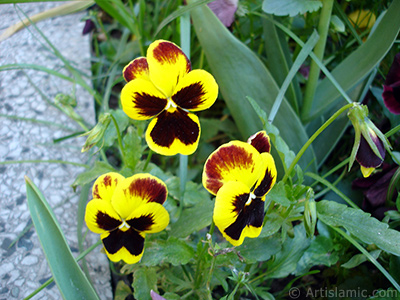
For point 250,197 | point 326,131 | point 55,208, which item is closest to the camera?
point 250,197

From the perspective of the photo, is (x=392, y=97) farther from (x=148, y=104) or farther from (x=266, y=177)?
(x=148, y=104)

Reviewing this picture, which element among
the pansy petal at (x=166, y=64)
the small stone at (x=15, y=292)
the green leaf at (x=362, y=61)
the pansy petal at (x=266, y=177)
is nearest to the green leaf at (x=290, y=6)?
the green leaf at (x=362, y=61)

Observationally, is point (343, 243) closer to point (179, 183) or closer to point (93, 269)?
point (179, 183)

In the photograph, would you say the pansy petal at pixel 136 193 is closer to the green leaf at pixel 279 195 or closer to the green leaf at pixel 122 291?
the green leaf at pixel 279 195

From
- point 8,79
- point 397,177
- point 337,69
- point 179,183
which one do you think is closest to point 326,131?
point 337,69

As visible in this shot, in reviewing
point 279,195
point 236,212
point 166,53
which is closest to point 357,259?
point 279,195

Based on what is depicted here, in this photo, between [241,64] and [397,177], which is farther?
[241,64]

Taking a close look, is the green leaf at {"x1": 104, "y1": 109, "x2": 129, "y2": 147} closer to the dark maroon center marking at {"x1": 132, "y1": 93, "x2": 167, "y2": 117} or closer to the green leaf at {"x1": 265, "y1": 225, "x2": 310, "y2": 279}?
the dark maroon center marking at {"x1": 132, "y1": 93, "x2": 167, "y2": 117}
